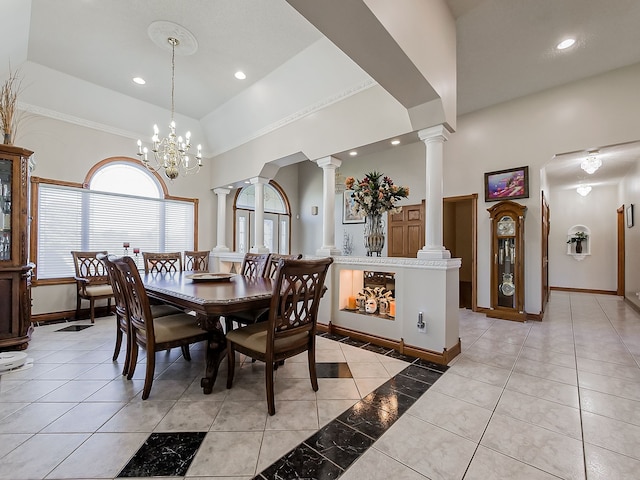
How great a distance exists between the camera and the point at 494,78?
13.0 ft

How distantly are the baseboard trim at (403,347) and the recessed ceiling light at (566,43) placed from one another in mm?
3533

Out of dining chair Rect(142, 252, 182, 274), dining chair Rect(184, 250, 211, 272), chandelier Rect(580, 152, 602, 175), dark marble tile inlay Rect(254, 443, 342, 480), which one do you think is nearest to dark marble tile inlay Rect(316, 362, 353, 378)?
dark marble tile inlay Rect(254, 443, 342, 480)

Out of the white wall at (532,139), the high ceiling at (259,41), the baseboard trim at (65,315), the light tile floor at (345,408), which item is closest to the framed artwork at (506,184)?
the white wall at (532,139)

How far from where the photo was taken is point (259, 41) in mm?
3377

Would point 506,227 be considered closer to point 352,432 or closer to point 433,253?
point 433,253

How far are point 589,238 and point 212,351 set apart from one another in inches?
368

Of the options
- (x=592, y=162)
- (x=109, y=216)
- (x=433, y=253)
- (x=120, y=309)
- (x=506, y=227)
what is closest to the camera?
(x=120, y=309)

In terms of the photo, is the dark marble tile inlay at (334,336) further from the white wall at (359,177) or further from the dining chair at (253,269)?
the white wall at (359,177)

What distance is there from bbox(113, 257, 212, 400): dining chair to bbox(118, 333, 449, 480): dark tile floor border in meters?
0.58

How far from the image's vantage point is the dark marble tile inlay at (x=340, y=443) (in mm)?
1496

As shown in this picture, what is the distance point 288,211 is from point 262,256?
419cm

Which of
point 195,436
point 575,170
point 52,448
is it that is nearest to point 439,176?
point 195,436

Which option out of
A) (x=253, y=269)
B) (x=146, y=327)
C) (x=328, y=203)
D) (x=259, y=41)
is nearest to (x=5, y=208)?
(x=146, y=327)

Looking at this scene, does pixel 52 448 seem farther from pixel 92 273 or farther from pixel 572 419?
pixel 92 273
